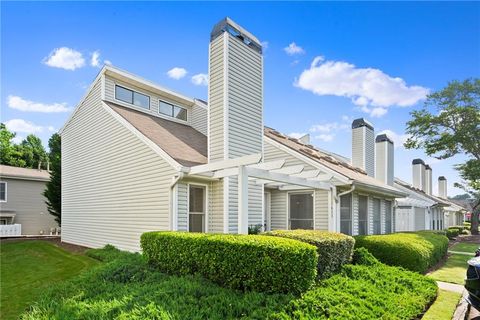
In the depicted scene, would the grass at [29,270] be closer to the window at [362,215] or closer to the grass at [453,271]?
the window at [362,215]

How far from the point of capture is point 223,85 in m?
9.67

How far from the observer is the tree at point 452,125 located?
931 inches

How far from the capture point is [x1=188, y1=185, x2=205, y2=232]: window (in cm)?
961

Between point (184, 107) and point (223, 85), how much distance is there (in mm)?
6158

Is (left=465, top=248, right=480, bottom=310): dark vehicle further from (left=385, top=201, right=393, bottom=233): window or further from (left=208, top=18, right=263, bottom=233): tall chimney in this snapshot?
(left=385, top=201, right=393, bottom=233): window

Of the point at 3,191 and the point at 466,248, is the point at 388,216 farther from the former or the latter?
the point at 3,191

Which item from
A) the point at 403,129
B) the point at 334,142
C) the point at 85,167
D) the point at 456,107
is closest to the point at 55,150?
the point at 85,167

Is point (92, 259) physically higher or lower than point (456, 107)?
lower

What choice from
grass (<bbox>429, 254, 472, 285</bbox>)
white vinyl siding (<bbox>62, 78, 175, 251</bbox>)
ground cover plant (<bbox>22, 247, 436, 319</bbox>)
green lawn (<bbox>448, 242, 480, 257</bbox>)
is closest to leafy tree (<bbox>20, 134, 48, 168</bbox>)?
white vinyl siding (<bbox>62, 78, 175, 251</bbox>)

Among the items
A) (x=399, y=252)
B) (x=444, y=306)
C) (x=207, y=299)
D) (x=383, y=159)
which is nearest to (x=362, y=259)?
(x=399, y=252)

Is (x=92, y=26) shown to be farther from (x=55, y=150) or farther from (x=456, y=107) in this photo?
(x=456, y=107)

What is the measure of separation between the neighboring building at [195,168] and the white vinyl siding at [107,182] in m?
0.04

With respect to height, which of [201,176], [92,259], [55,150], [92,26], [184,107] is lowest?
[92,259]

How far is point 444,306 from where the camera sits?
6.80m
